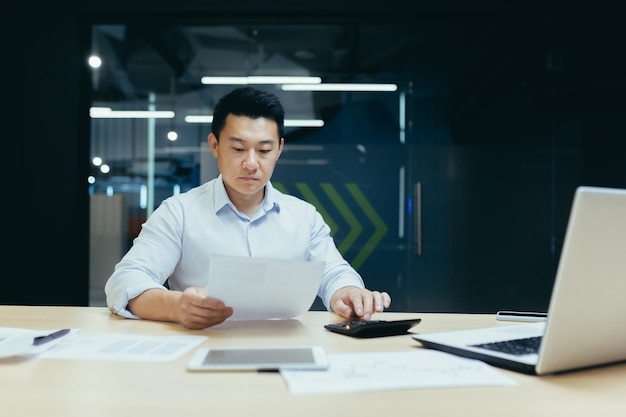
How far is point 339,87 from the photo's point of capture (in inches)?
A: 175

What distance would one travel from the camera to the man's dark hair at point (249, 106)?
2148 mm

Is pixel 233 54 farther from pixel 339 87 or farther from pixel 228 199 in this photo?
pixel 228 199

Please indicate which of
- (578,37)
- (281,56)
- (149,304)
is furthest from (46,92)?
(578,37)

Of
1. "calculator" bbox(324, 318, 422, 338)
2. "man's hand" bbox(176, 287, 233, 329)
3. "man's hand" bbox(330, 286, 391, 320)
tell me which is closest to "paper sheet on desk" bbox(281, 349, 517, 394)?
"calculator" bbox(324, 318, 422, 338)

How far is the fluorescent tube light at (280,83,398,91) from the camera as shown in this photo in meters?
4.42

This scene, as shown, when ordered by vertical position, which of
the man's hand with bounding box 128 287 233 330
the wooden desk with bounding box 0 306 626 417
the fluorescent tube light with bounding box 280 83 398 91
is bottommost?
the wooden desk with bounding box 0 306 626 417

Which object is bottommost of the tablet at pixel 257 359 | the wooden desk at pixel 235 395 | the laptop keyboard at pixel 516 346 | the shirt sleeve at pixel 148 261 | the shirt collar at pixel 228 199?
the wooden desk at pixel 235 395

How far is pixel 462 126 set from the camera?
443cm

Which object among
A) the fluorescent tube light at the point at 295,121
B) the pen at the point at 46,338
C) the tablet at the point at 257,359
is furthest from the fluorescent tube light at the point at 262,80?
the tablet at the point at 257,359

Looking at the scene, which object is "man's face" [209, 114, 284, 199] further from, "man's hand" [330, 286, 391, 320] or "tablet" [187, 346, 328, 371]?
"tablet" [187, 346, 328, 371]

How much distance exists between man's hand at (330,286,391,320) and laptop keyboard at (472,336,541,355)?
1.55 ft

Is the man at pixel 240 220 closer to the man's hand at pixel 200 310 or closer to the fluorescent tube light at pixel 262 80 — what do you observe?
the man's hand at pixel 200 310

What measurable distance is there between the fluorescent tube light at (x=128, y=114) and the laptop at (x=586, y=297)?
3723 mm

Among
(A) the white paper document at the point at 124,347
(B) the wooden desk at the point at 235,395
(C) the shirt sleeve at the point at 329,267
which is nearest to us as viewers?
(B) the wooden desk at the point at 235,395
